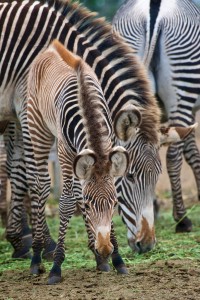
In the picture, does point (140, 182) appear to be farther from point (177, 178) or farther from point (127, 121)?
point (177, 178)

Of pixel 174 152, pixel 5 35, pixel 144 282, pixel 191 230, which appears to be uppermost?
pixel 5 35

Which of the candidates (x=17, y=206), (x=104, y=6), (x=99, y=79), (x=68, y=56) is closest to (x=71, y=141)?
(x=68, y=56)

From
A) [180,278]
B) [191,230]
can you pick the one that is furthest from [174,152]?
[180,278]

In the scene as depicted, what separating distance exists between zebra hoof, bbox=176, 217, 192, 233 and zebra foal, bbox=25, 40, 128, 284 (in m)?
2.84

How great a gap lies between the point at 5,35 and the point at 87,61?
1.76 m

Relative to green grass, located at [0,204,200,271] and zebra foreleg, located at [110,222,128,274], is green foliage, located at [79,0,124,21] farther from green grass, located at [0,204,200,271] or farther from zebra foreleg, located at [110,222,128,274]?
zebra foreleg, located at [110,222,128,274]

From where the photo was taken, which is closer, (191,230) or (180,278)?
(180,278)

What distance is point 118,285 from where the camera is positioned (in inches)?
287

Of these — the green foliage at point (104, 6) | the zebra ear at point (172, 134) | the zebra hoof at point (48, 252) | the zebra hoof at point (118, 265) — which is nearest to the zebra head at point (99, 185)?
the zebra hoof at point (118, 265)

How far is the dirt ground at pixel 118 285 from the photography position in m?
6.93

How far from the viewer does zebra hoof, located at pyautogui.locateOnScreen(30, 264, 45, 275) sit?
324 inches

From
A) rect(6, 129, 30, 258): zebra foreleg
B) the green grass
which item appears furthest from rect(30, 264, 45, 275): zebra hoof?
rect(6, 129, 30, 258): zebra foreleg

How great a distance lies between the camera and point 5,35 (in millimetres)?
9875

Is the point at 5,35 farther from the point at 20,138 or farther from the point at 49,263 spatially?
the point at 49,263
